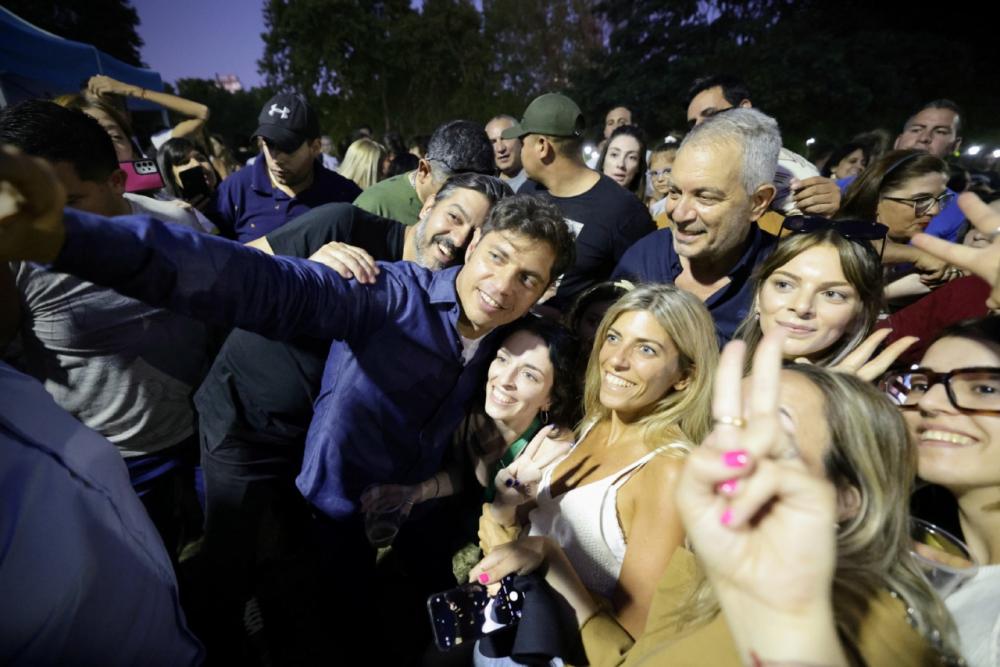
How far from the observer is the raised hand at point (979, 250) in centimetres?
128

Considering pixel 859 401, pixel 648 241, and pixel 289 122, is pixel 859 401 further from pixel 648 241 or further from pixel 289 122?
pixel 289 122

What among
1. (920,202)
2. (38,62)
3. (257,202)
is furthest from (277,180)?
(38,62)

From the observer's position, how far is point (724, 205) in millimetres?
2436

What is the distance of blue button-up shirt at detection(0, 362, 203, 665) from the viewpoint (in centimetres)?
99

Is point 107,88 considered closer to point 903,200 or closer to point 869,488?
point 869,488

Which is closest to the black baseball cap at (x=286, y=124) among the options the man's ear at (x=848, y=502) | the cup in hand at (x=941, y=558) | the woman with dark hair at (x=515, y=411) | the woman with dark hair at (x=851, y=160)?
the woman with dark hair at (x=515, y=411)

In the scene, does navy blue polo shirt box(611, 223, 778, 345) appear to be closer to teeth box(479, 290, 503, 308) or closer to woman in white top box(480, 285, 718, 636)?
woman in white top box(480, 285, 718, 636)

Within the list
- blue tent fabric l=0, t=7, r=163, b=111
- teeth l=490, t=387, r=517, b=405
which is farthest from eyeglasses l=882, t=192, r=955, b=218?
blue tent fabric l=0, t=7, r=163, b=111

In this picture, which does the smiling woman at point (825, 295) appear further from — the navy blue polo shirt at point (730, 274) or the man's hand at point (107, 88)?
the man's hand at point (107, 88)

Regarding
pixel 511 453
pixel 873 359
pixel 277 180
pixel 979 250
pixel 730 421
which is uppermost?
pixel 979 250

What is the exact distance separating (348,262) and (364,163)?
Result: 4.49 metres

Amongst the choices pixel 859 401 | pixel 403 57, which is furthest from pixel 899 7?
pixel 859 401

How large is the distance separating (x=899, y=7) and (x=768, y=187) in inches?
845

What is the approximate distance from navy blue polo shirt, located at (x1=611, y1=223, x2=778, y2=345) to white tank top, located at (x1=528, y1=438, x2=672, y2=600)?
1114mm
